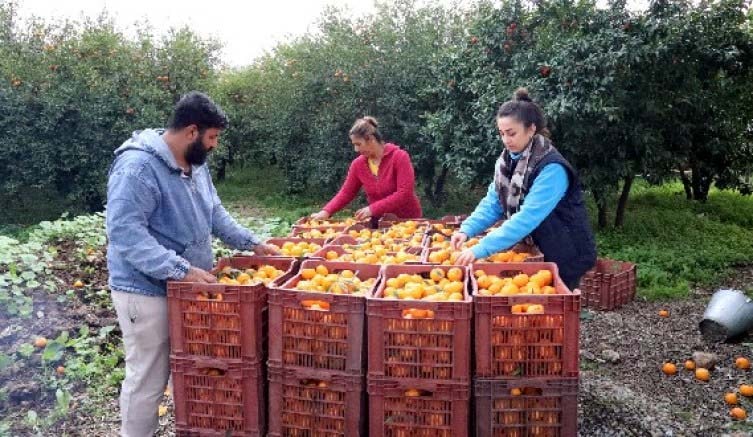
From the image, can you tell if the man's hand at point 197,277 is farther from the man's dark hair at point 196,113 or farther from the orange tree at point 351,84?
the orange tree at point 351,84

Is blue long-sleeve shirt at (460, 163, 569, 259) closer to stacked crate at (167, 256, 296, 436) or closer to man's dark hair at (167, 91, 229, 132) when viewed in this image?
stacked crate at (167, 256, 296, 436)

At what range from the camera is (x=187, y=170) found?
3.52m

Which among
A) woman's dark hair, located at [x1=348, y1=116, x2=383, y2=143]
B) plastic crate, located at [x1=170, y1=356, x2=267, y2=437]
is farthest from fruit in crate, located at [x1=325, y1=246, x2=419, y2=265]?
woman's dark hair, located at [x1=348, y1=116, x2=383, y2=143]

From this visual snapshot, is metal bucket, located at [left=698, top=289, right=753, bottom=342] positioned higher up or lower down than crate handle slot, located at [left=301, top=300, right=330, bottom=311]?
lower down

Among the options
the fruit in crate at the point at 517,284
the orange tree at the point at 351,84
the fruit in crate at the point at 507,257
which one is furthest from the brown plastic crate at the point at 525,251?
the orange tree at the point at 351,84

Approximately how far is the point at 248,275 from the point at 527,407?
1600 millimetres

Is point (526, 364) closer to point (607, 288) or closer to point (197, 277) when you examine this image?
point (197, 277)

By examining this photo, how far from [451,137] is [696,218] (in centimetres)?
542

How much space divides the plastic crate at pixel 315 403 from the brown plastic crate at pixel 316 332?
0.05 meters

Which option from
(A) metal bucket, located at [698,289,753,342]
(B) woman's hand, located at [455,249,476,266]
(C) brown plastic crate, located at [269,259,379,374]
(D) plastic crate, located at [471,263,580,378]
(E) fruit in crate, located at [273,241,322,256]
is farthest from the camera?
(A) metal bucket, located at [698,289,753,342]

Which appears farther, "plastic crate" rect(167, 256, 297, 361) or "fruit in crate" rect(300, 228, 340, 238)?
"fruit in crate" rect(300, 228, 340, 238)

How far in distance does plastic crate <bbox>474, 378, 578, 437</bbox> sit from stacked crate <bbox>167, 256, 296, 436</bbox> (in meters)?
1.06

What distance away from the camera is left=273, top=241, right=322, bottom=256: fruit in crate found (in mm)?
4281

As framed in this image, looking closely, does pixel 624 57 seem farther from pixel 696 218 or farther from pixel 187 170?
pixel 187 170
